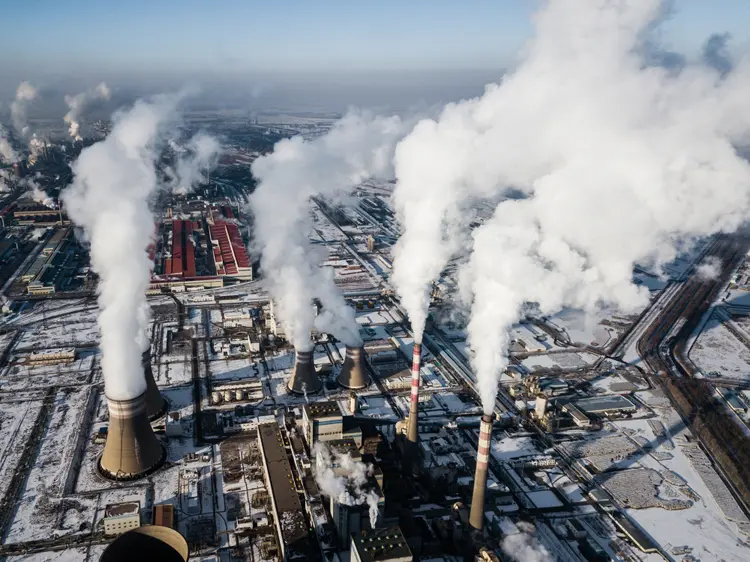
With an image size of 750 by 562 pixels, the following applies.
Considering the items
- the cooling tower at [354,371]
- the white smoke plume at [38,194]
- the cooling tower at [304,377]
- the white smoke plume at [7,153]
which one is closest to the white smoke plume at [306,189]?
the cooling tower at [354,371]

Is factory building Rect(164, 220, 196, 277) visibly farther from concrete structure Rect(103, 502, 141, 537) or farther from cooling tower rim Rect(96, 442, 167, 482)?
concrete structure Rect(103, 502, 141, 537)

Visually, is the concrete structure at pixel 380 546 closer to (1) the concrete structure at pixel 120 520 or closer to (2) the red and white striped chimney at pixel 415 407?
(2) the red and white striped chimney at pixel 415 407

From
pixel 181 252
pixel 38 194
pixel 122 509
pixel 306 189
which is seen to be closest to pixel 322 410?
pixel 122 509

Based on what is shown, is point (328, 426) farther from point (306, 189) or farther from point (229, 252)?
point (229, 252)

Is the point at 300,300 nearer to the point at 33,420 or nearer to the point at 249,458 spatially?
the point at 249,458

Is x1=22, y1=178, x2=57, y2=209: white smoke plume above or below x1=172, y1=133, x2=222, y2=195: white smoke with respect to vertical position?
below

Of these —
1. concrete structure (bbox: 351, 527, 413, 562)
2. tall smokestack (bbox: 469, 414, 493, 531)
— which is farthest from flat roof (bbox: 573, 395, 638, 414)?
concrete structure (bbox: 351, 527, 413, 562)
